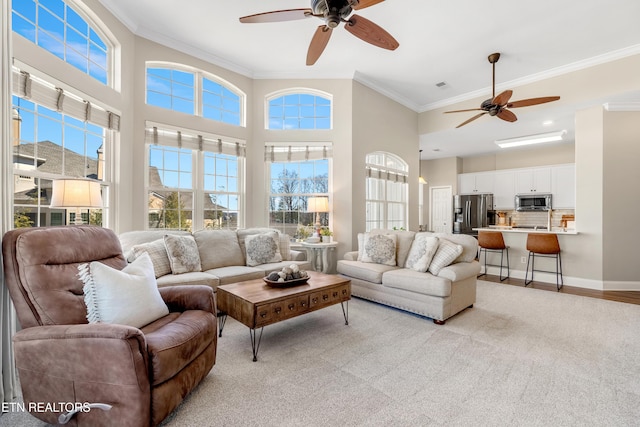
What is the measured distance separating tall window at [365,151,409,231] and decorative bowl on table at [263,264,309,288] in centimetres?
273

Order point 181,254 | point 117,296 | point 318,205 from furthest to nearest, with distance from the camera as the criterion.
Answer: point 318,205 → point 181,254 → point 117,296

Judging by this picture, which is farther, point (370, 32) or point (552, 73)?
point (552, 73)

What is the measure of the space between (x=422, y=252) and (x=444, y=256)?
287 millimetres

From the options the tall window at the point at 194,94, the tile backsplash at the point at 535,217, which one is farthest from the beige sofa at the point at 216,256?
the tile backsplash at the point at 535,217

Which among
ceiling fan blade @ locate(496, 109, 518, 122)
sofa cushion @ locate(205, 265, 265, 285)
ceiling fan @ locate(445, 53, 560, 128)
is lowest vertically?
sofa cushion @ locate(205, 265, 265, 285)

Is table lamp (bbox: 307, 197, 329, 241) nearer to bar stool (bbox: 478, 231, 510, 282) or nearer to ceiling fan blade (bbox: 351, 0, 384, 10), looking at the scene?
ceiling fan blade (bbox: 351, 0, 384, 10)

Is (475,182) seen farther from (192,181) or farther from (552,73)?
(192,181)

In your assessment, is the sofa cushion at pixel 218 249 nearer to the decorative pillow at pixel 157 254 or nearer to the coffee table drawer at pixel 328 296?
the decorative pillow at pixel 157 254

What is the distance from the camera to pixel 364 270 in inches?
148

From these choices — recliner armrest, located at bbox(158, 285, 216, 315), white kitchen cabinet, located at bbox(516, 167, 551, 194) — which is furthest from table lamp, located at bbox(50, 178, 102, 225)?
white kitchen cabinet, located at bbox(516, 167, 551, 194)

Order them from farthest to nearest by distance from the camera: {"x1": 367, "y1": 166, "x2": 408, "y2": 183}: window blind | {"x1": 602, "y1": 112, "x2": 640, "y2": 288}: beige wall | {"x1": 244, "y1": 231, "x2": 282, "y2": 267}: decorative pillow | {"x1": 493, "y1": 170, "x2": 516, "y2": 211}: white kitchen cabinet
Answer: {"x1": 493, "y1": 170, "x2": 516, "y2": 211}: white kitchen cabinet → {"x1": 367, "y1": 166, "x2": 408, "y2": 183}: window blind → {"x1": 602, "y1": 112, "x2": 640, "y2": 288}: beige wall → {"x1": 244, "y1": 231, "x2": 282, "y2": 267}: decorative pillow

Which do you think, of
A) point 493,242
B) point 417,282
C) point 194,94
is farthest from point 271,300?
point 493,242

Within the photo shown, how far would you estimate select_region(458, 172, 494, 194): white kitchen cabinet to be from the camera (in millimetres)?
7871

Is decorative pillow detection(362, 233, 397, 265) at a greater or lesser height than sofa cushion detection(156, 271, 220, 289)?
greater
